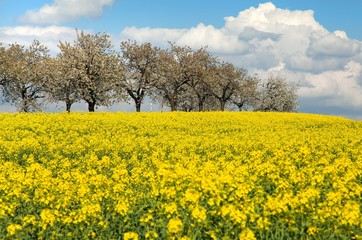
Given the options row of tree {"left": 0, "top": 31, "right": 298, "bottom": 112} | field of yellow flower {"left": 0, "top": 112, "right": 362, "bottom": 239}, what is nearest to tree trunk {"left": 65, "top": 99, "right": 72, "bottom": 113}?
row of tree {"left": 0, "top": 31, "right": 298, "bottom": 112}

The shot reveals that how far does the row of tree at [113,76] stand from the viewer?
2501 inches

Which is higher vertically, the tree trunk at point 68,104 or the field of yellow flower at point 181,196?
the tree trunk at point 68,104

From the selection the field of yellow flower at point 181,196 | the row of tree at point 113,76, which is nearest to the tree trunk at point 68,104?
the row of tree at point 113,76

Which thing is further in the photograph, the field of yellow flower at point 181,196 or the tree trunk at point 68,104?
the tree trunk at point 68,104

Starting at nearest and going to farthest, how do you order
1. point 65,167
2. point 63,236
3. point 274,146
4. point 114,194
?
point 63,236, point 114,194, point 65,167, point 274,146

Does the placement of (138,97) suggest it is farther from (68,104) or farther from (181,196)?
(181,196)

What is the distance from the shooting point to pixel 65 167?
17.6 meters

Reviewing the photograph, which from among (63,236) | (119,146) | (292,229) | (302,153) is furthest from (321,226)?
(119,146)

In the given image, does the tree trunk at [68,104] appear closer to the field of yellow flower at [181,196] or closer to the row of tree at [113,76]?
the row of tree at [113,76]

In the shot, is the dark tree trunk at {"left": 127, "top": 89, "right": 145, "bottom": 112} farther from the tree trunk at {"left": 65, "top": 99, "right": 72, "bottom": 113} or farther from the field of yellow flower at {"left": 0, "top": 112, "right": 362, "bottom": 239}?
the field of yellow flower at {"left": 0, "top": 112, "right": 362, "bottom": 239}

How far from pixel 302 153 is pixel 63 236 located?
1148 centimetres

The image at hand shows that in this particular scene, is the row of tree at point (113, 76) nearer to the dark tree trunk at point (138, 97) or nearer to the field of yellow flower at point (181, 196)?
the dark tree trunk at point (138, 97)

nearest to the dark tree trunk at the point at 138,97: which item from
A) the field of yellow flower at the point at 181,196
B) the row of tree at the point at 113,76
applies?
the row of tree at the point at 113,76

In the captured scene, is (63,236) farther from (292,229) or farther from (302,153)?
(302,153)
